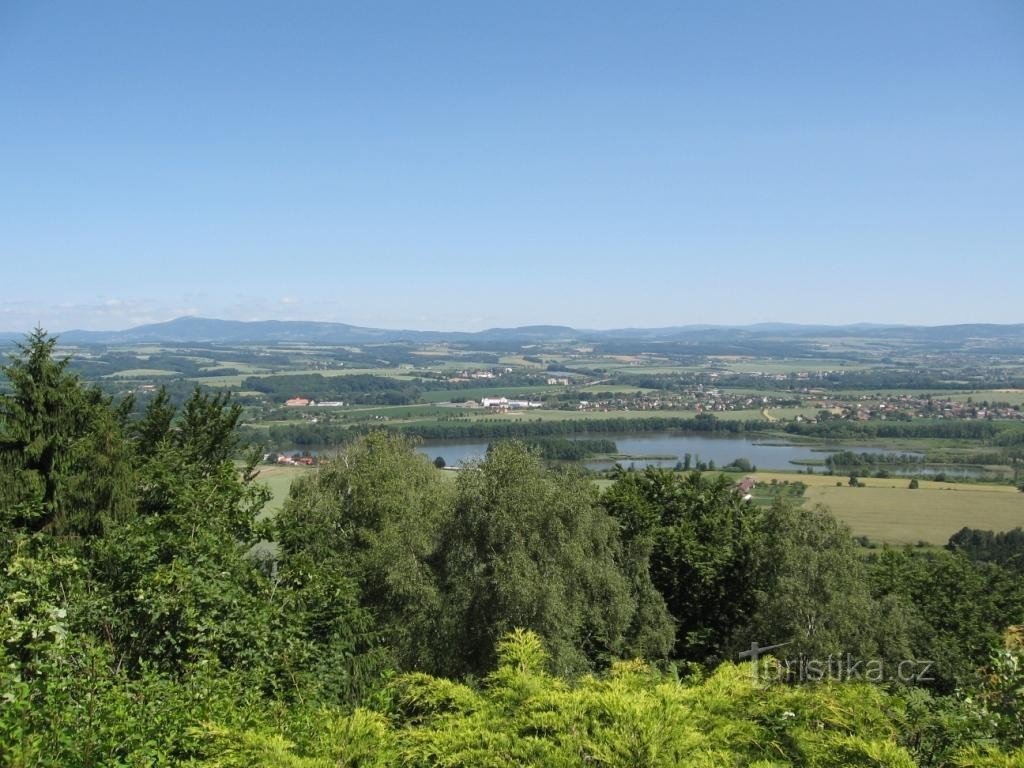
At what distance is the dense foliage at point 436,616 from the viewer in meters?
4.70

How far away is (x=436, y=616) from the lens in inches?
554

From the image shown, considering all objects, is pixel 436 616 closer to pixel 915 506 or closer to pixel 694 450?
pixel 915 506

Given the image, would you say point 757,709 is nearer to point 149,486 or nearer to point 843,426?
point 149,486

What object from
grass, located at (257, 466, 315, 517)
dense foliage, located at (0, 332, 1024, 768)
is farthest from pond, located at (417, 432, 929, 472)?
dense foliage, located at (0, 332, 1024, 768)

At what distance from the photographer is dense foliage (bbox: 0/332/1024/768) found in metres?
4.70

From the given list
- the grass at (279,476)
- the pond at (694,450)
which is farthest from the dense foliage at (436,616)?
the pond at (694,450)

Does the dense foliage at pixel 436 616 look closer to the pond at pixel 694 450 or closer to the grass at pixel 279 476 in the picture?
the grass at pixel 279 476

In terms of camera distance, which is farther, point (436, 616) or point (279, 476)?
point (279, 476)

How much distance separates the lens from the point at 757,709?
18.1ft

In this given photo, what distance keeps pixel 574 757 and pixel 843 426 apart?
3004 inches

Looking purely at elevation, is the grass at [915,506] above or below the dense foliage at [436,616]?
below

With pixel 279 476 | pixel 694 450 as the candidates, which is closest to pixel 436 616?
pixel 279 476

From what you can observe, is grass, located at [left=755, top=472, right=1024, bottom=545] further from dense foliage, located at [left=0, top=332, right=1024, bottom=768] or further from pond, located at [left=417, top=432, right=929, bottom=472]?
pond, located at [left=417, top=432, right=929, bottom=472]

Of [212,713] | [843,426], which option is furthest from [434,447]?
[212,713]
